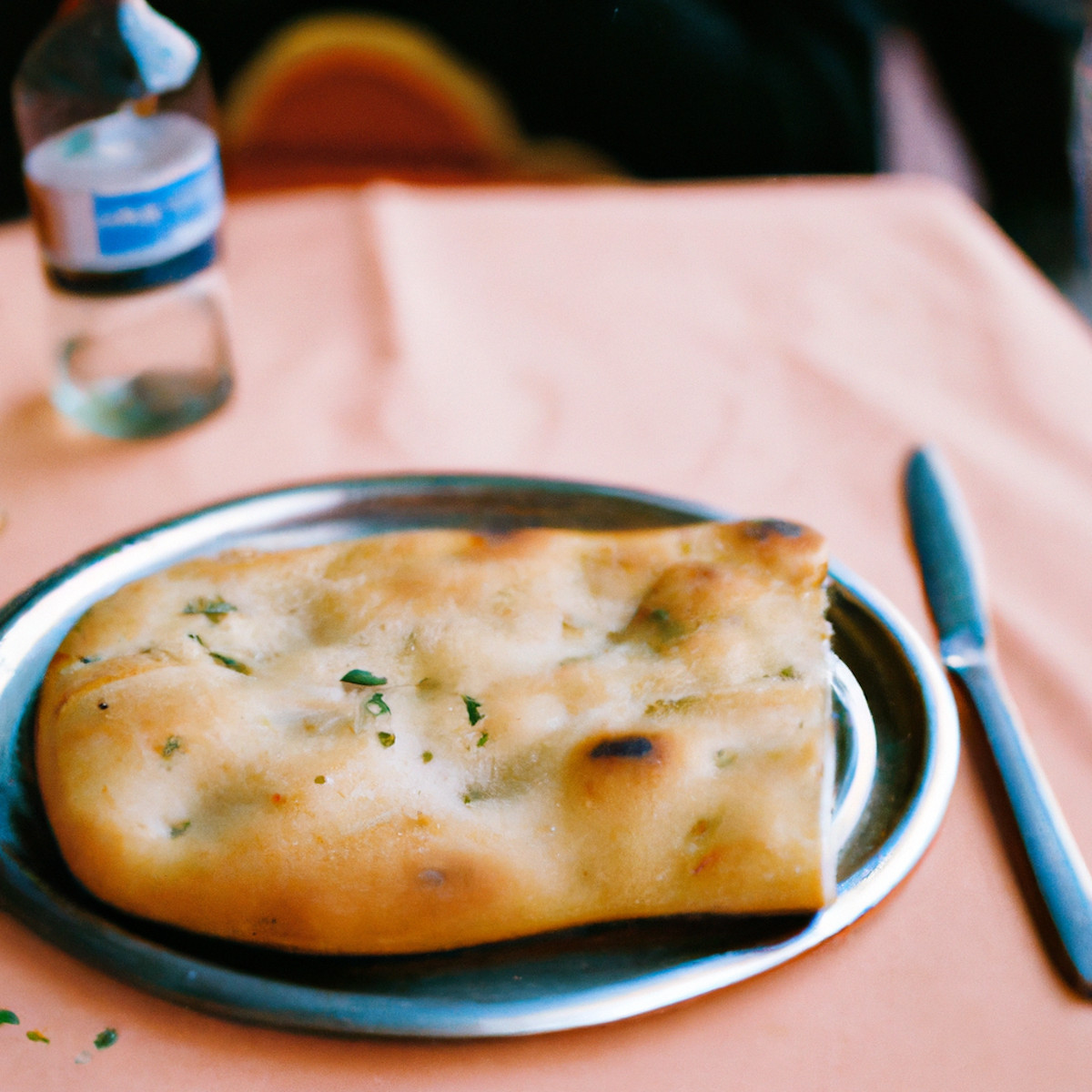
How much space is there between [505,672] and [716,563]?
16cm

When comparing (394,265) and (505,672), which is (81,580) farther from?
(394,265)

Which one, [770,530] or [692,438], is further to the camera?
[692,438]

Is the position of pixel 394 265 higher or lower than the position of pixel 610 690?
lower

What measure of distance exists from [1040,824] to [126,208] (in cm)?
77

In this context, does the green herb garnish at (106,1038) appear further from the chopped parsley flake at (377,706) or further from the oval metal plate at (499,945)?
the chopped parsley flake at (377,706)

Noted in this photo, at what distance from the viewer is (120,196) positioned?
2.77 feet

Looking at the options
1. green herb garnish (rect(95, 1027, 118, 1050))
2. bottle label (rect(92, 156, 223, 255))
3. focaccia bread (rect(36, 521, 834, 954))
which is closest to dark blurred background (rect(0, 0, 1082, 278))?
bottle label (rect(92, 156, 223, 255))

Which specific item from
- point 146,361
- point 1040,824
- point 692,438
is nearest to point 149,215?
point 146,361

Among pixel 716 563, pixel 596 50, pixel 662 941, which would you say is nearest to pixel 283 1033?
pixel 662 941

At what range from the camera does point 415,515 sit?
0.83 meters

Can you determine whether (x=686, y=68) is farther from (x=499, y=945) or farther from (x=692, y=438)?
(x=499, y=945)

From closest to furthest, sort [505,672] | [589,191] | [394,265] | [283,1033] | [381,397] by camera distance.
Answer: [283,1033] < [505,672] < [381,397] < [394,265] < [589,191]

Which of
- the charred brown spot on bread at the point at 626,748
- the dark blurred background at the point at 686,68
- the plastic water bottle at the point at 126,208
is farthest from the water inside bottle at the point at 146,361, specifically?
the dark blurred background at the point at 686,68

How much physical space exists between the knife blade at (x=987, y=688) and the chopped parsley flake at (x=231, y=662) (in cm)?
44
